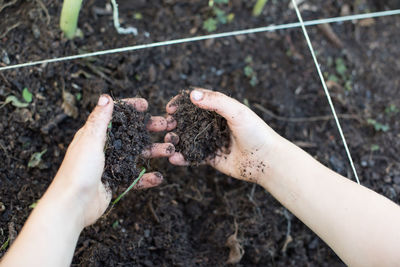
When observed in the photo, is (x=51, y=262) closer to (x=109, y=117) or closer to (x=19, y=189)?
(x=109, y=117)

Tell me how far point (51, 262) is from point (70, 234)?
0.10 meters

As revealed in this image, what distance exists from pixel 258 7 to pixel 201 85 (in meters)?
0.59

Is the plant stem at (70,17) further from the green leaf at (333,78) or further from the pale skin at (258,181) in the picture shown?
the green leaf at (333,78)

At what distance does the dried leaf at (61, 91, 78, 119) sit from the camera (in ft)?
5.72

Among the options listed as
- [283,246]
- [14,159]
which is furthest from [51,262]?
[283,246]

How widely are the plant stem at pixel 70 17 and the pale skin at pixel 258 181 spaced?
0.63 m

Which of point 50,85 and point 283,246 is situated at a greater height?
point 50,85

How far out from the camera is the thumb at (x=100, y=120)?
1.24 meters

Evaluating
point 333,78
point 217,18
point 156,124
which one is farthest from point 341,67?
point 156,124

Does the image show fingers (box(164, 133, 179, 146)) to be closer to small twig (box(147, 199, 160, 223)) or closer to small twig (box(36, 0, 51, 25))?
small twig (box(147, 199, 160, 223))

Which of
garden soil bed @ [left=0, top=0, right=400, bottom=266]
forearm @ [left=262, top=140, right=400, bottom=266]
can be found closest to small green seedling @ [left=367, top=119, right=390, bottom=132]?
garden soil bed @ [left=0, top=0, right=400, bottom=266]

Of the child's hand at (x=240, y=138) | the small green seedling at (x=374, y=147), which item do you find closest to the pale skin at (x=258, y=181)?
the child's hand at (x=240, y=138)

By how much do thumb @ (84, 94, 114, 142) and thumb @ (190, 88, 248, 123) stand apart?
31 centimetres

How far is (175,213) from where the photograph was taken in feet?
5.60
